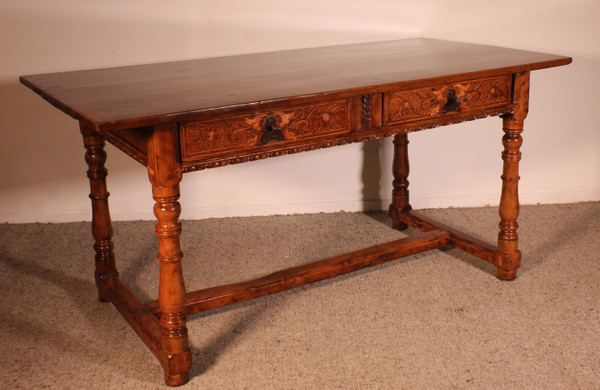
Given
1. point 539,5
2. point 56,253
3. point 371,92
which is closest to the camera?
point 371,92

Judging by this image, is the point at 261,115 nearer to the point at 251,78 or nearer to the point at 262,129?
the point at 262,129

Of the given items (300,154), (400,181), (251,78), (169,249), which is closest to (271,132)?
(251,78)

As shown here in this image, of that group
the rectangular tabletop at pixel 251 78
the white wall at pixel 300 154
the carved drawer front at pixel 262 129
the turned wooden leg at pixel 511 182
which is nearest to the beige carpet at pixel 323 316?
the turned wooden leg at pixel 511 182

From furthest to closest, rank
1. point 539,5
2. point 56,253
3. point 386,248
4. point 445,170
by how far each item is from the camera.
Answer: point 445,170
point 539,5
point 56,253
point 386,248

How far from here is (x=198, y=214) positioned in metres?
3.80

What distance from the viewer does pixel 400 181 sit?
3551mm

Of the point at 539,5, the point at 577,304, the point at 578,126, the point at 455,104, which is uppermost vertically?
the point at 539,5

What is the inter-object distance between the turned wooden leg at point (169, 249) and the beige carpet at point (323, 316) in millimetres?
112

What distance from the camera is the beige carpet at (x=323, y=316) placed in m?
2.39

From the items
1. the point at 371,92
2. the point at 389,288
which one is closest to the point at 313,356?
the point at 389,288

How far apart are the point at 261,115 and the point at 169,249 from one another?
49 centimetres

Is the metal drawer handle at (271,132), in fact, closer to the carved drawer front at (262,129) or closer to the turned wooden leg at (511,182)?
the carved drawer front at (262,129)

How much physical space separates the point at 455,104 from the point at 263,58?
32.5 inches

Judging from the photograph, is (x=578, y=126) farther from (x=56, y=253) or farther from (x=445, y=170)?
(x=56, y=253)
